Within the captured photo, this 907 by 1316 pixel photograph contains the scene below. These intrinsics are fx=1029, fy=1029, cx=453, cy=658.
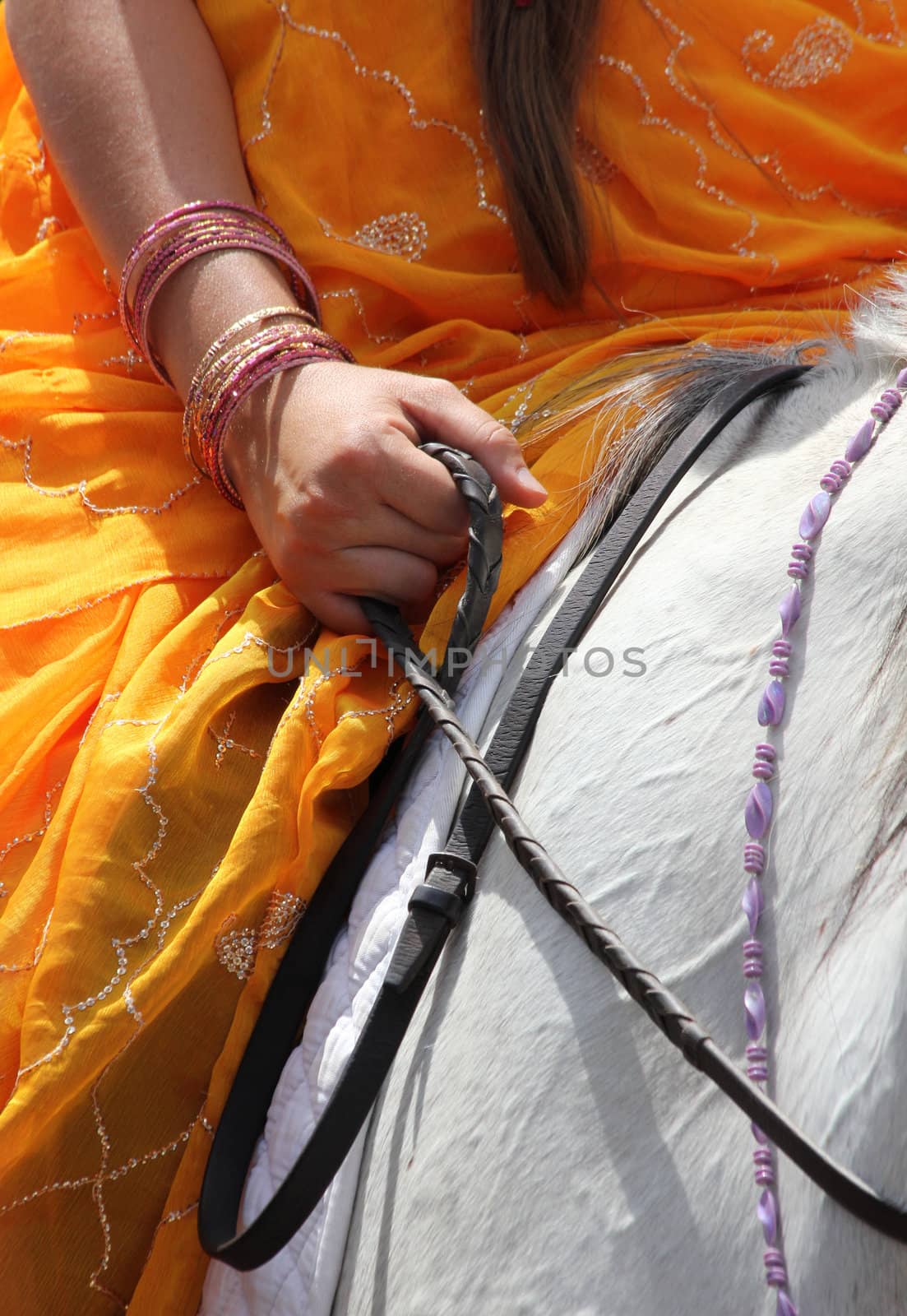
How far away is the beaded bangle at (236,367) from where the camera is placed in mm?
777

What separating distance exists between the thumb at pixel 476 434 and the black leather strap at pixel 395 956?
71mm

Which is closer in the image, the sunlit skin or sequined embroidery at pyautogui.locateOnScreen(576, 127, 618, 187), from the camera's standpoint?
the sunlit skin

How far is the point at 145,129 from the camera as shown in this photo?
861 mm

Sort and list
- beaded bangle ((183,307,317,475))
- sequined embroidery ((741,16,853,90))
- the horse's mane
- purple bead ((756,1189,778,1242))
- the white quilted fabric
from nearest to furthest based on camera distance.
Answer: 1. purple bead ((756,1189,778,1242))
2. the white quilted fabric
3. the horse's mane
4. beaded bangle ((183,307,317,475))
5. sequined embroidery ((741,16,853,90))

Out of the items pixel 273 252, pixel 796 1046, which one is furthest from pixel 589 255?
pixel 796 1046

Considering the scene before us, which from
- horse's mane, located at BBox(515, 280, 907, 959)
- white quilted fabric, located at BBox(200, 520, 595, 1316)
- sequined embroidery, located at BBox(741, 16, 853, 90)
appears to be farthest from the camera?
sequined embroidery, located at BBox(741, 16, 853, 90)

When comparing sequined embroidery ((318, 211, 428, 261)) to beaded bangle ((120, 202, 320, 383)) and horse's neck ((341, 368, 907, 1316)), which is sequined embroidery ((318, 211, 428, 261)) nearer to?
beaded bangle ((120, 202, 320, 383))

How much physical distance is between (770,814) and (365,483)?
0.36 m

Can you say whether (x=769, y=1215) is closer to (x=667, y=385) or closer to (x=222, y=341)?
(x=667, y=385)

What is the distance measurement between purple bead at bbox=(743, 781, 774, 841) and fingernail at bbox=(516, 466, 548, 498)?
28 cm

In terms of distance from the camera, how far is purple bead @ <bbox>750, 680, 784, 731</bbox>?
0.52 m

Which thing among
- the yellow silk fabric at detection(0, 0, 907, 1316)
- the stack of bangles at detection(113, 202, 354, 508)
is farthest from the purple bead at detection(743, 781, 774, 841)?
the stack of bangles at detection(113, 202, 354, 508)

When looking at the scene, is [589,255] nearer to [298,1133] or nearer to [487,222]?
[487,222]

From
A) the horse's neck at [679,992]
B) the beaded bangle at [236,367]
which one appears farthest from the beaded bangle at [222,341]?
the horse's neck at [679,992]
